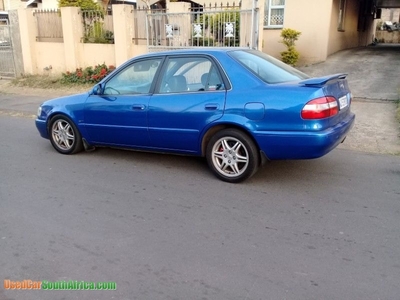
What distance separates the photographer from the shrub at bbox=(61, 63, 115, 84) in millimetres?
13289

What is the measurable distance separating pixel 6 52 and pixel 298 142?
15.0 meters

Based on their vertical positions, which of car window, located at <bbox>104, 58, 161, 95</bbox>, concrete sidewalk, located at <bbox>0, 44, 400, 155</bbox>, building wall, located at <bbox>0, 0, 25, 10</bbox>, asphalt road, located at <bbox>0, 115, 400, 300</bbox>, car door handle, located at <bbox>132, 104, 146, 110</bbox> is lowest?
asphalt road, located at <bbox>0, 115, 400, 300</bbox>

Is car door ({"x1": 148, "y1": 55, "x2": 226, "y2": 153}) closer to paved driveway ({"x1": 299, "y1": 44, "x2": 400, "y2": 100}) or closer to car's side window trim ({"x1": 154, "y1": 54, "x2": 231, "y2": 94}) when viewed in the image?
car's side window trim ({"x1": 154, "y1": 54, "x2": 231, "y2": 94})

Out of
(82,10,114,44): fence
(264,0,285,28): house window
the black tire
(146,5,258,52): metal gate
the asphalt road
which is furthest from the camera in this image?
(264,0,285,28): house window

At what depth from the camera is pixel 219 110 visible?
15.5 ft

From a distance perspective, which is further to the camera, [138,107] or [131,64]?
[131,64]

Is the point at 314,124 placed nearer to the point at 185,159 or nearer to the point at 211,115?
the point at 211,115

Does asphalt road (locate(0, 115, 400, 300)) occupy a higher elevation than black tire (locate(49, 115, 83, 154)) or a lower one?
lower

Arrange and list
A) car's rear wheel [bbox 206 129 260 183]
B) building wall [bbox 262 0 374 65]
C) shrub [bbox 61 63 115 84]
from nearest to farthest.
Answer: car's rear wheel [bbox 206 129 260 183] → shrub [bbox 61 63 115 84] → building wall [bbox 262 0 374 65]

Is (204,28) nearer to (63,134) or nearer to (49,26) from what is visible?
(49,26)

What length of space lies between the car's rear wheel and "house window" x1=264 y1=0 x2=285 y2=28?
11.0 meters

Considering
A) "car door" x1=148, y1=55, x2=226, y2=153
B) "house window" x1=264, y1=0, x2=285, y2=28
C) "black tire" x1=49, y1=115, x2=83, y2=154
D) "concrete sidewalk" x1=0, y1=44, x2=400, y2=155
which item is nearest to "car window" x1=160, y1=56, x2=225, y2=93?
"car door" x1=148, y1=55, x2=226, y2=153

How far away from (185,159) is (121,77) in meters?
1.55

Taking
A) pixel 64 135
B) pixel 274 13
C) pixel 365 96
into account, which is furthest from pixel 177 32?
pixel 64 135
